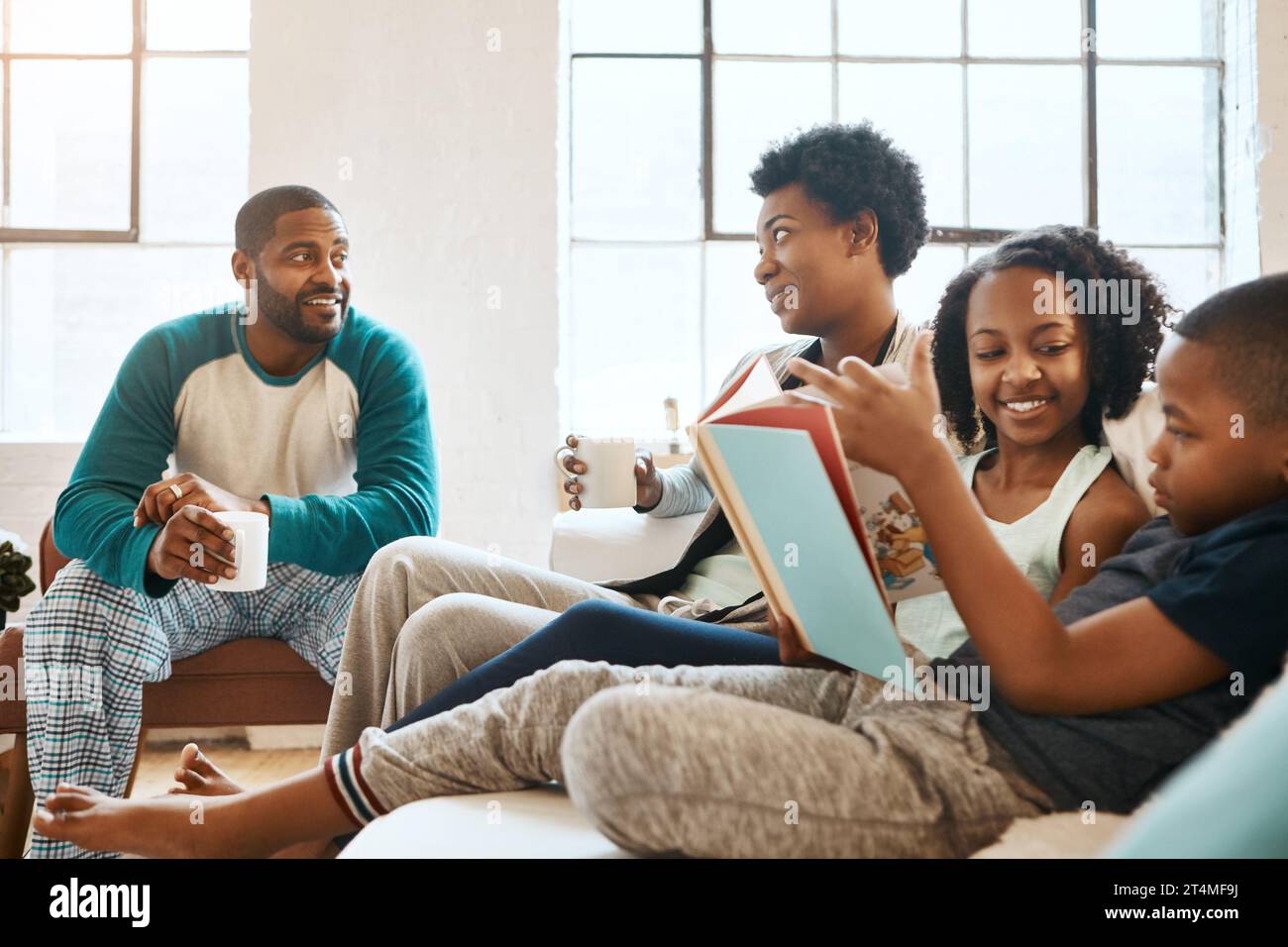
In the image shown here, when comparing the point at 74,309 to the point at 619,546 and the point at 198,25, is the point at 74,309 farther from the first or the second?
the point at 619,546

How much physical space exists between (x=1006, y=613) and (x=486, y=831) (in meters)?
0.47

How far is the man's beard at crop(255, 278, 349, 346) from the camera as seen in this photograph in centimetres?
200

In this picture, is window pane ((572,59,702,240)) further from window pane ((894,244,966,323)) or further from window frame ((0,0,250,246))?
window frame ((0,0,250,246))

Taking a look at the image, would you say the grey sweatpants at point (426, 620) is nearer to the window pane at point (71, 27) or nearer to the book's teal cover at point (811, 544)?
the book's teal cover at point (811, 544)

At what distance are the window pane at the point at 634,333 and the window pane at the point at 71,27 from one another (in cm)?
149

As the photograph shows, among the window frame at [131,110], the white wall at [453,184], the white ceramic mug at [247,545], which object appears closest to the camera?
the white ceramic mug at [247,545]

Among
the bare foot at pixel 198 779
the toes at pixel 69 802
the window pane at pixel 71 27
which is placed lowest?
the bare foot at pixel 198 779

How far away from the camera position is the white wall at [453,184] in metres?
2.95

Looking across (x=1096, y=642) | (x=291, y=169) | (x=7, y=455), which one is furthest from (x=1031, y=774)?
(x=7, y=455)

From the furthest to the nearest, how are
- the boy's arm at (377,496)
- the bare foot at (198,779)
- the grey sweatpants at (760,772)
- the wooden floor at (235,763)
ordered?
the wooden floor at (235,763), the boy's arm at (377,496), the bare foot at (198,779), the grey sweatpants at (760,772)

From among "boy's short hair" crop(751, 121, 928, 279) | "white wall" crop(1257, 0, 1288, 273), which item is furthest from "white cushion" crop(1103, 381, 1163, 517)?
"white wall" crop(1257, 0, 1288, 273)

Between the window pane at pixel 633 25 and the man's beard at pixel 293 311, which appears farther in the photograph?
the window pane at pixel 633 25

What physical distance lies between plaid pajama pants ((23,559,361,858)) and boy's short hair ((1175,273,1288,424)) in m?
1.34

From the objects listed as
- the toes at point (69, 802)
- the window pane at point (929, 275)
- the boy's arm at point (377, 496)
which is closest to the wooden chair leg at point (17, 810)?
the boy's arm at point (377, 496)
